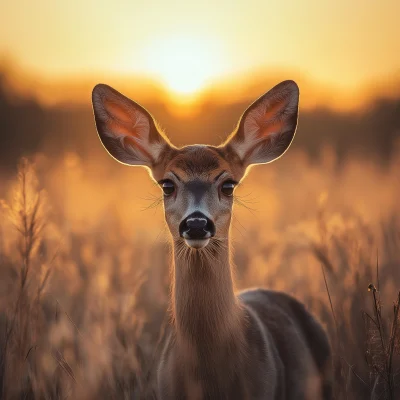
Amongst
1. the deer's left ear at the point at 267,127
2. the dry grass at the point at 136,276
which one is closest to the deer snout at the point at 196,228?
the dry grass at the point at 136,276

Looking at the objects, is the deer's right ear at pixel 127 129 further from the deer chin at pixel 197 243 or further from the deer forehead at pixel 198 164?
the deer chin at pixel 197 243

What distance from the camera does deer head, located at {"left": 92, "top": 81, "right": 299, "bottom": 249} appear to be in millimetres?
5891

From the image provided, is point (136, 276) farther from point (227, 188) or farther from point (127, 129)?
point (127, 129)

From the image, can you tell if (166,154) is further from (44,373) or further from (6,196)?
(6,196)

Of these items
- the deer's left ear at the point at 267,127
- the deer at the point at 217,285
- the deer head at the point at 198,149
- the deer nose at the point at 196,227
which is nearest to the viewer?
the deer nose at the point at 196,227

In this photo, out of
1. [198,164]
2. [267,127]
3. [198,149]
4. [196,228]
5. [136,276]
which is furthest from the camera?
[267,127]

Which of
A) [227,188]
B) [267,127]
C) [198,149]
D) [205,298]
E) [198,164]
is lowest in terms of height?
[205,298]

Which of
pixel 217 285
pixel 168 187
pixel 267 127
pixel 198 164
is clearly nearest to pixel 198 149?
pixel 198 164

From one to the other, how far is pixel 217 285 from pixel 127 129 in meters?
1.48

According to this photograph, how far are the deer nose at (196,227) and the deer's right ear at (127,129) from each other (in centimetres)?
122

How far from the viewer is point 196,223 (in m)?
5.33

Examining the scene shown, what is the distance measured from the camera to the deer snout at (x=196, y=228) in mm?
5316

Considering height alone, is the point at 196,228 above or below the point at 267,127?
below

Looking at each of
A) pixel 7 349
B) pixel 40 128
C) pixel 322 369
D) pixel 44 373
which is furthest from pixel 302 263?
pixel 40 128
